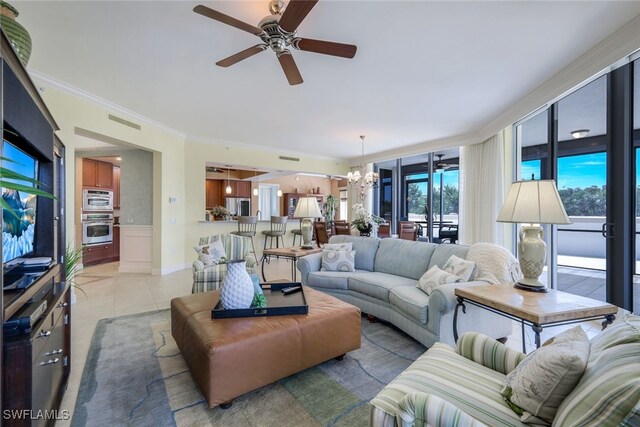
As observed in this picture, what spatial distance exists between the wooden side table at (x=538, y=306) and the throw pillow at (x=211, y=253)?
304 cm

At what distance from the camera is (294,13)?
187 cm

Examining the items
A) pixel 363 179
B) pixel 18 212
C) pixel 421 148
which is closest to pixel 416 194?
pixel 421 148

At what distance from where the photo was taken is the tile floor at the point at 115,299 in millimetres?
2502

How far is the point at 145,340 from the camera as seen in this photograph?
2727 millimetres

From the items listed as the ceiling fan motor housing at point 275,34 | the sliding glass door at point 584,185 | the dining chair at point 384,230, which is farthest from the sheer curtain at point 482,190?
the ceiling fan motor housing at point 275,34

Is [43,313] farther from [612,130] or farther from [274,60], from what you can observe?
[612,130]

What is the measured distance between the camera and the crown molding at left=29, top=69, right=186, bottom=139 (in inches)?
130

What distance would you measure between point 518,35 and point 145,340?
436 cm

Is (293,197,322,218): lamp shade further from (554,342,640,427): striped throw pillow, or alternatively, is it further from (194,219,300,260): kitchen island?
(554,342,640,427): striped throw pillow

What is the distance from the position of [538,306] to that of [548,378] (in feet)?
3.10

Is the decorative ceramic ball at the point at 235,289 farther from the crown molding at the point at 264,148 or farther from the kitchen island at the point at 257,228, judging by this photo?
the crown molding at the point at 264,148

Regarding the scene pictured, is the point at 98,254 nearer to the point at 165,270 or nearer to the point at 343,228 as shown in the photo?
the point at 165,270

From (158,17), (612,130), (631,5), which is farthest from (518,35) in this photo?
(158,17)

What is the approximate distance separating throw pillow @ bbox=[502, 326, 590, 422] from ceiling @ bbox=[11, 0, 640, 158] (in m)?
2.30
